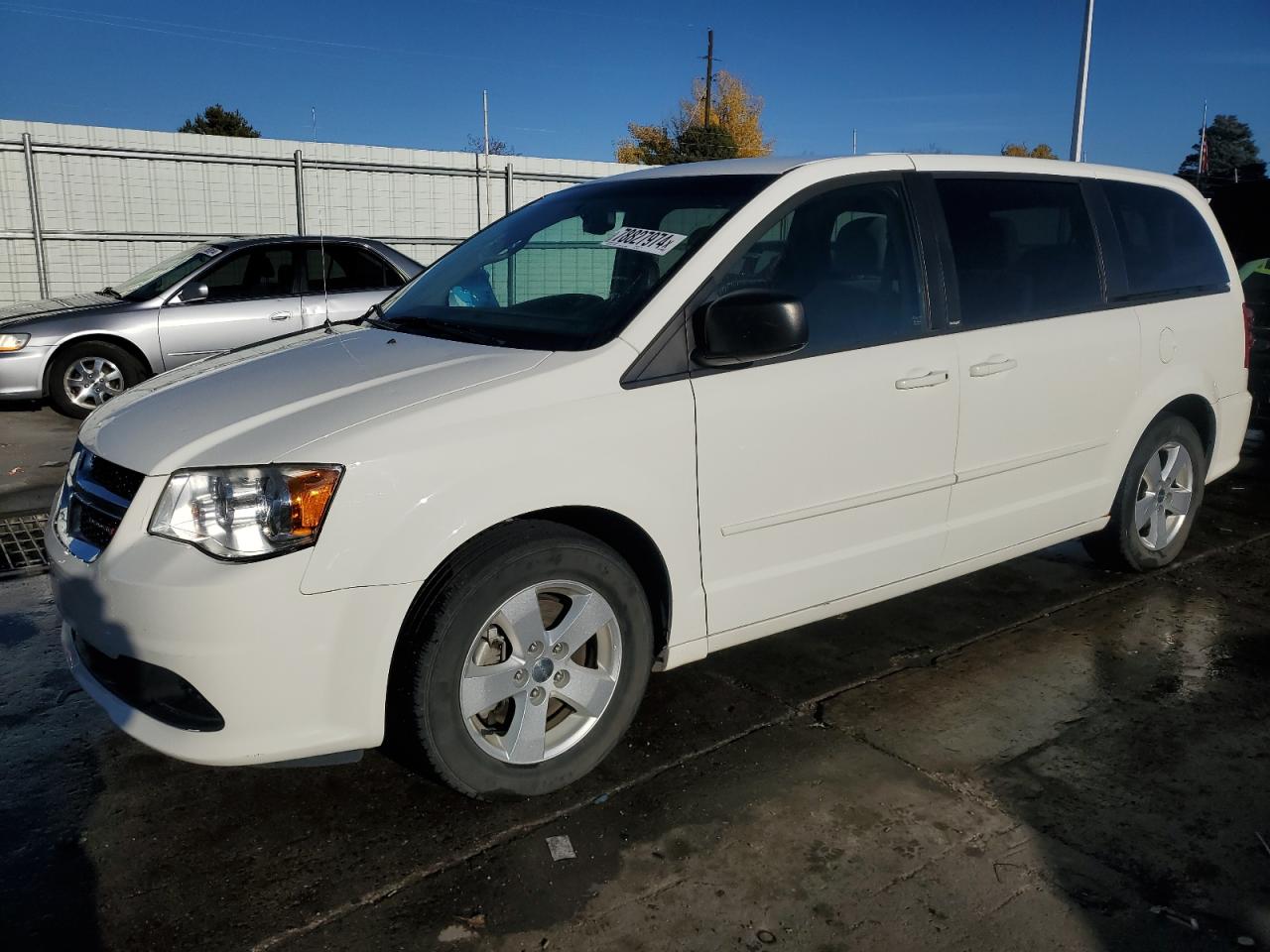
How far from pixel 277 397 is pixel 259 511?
477 mm

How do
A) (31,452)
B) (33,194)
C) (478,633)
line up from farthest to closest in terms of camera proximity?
(33,194) < (31,452) < (478,633)

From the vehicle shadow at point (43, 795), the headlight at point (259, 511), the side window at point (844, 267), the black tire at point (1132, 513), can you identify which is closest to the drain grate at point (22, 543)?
the vehicle shadow at point (43, 795)

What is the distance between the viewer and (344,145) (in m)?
16.4

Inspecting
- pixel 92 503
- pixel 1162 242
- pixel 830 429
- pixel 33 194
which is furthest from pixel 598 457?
pixel 33 194

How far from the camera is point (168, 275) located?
951cm

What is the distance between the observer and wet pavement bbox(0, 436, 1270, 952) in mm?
2553

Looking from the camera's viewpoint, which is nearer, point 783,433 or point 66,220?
point 783,433

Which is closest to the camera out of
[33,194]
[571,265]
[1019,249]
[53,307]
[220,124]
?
[571,265]

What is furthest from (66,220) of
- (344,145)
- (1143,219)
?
(1143,219)

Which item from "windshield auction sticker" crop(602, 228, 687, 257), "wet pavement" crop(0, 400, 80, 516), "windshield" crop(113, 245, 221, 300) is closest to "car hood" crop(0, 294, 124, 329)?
"windshield" crop(113, 245, 221, 300)

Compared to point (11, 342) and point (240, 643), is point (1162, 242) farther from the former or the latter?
point (11, 342)

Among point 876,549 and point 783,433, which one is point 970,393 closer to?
point 876,549

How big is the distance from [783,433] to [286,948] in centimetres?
192

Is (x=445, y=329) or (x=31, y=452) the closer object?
(x=445, y=329)
